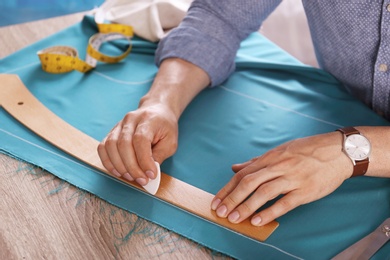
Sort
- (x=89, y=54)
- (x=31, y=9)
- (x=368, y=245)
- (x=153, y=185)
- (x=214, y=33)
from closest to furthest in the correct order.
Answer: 1. (x=368, y=245)
2. (x=153, y=185)
3. (x=214, y=33)
4. (x=89, y=54)
5. (x=31, y=9)

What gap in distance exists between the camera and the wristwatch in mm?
1097

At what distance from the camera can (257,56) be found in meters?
1.54

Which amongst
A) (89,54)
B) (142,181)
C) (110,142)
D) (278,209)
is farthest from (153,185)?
(89,54)

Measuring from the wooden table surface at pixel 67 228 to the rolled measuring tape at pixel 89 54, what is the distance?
1.25ft

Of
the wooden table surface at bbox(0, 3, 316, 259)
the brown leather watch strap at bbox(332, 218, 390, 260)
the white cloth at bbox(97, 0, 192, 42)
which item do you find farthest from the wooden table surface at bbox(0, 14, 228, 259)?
the white cloth at bbox(97, 0, 192, 42)

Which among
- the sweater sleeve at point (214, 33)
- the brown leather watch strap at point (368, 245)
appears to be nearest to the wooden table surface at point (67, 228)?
the brown leather watch strap at point (368, 245)

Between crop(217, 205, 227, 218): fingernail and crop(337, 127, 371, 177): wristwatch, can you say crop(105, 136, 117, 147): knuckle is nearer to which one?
crop(217, 205, 227, 218): fingernail

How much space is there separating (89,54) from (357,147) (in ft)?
2.42

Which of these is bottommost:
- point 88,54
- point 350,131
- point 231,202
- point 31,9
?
point 31,9

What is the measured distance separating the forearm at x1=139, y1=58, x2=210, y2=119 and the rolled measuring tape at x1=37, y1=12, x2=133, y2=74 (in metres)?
0.21

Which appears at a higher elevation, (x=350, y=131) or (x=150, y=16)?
(x=350, y=131)

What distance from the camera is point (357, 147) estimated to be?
111 centimetres

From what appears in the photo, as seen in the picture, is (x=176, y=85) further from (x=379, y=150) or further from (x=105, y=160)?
(x=379, y=150)

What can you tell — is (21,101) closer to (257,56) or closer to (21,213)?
(21,213)
